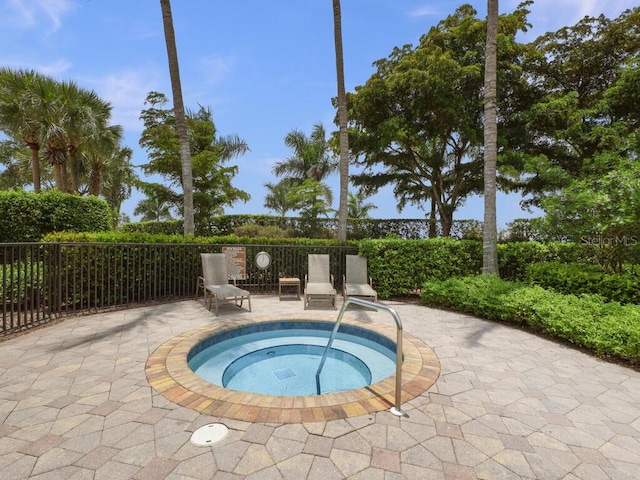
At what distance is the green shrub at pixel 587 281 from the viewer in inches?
220

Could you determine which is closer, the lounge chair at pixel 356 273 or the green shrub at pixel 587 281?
the green shrub at pixel 587 281

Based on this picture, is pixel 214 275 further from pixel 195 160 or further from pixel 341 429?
pixel 195 160

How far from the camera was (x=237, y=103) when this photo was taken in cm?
1084

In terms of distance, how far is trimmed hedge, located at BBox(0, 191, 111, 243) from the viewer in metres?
8.80

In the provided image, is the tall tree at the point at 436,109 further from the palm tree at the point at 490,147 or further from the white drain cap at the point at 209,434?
the white drain cap at the point at 209,434

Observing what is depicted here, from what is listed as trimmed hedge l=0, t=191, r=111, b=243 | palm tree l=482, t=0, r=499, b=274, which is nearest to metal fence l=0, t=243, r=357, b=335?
trimmed hedge l=0, t=191, r=111, b=243

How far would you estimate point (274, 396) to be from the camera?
9.83ft

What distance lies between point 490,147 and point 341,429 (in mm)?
8290

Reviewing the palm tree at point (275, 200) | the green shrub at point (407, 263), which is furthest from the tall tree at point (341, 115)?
the palm tree at point (275, 200)

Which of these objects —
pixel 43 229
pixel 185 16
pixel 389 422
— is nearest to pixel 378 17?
pixel 185 16

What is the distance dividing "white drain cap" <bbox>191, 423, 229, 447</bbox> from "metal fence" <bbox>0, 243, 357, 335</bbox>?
445 cm

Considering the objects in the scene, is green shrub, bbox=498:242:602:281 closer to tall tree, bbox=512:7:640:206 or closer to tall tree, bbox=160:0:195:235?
tall tree, bbox=512:7:640:206

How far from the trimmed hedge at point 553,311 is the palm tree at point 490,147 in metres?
0.79

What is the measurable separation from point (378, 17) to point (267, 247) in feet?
27.0
